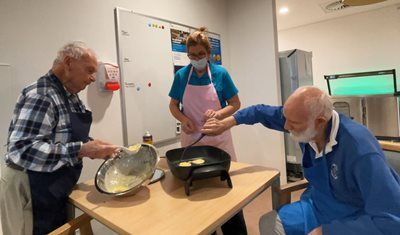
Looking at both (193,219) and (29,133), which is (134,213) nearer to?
(193,219)

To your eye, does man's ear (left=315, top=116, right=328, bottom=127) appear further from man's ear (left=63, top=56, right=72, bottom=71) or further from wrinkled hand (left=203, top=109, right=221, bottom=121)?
man's ear (left=63, top=56, right=72, bottom=71)

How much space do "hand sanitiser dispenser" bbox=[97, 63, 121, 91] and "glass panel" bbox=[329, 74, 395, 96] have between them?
4390mm

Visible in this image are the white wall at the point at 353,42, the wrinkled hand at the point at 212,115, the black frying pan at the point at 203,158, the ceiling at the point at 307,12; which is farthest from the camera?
the white wall at the point at 353,42

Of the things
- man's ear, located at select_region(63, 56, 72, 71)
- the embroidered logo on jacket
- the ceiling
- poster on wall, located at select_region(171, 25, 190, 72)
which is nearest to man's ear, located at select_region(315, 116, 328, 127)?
the embroidered logo on jacket

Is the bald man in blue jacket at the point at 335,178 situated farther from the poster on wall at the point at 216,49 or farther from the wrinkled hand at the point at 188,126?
the poster on wall at the point at 216,49

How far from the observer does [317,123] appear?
92 cm

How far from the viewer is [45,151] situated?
97cm

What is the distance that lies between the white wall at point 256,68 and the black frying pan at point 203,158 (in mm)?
1627

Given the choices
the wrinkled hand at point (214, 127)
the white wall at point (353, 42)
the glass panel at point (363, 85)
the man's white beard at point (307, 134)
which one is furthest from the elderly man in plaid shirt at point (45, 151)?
the glass panel at point (363, 85)

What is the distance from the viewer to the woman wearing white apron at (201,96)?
1.59 m

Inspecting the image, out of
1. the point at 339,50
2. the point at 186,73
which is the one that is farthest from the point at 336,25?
the point at 186,73

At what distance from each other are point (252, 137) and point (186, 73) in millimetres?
1531

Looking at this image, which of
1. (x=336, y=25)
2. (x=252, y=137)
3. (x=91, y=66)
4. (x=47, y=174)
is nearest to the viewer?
(x=47, y=174)

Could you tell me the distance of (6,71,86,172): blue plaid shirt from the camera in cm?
97
